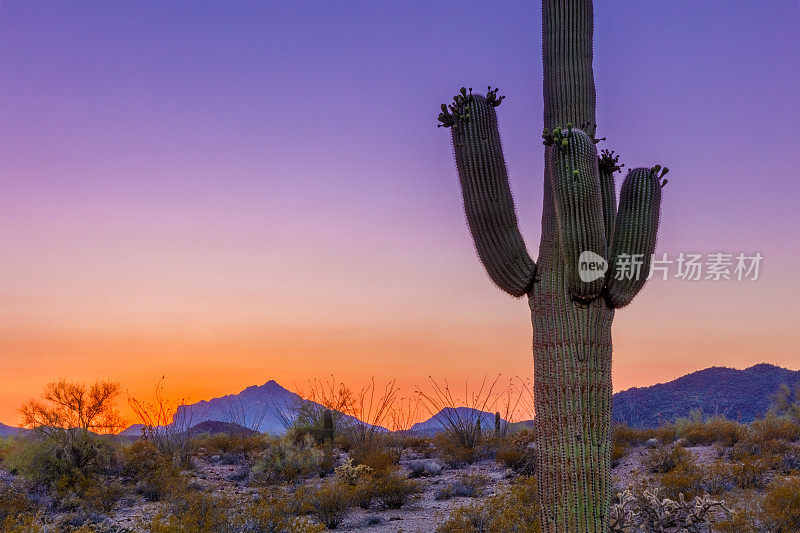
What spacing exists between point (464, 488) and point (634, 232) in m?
7.37

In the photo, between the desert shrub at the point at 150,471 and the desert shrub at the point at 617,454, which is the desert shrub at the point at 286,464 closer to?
the desert shrub at the point at 150,471

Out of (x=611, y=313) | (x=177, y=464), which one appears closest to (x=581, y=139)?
(x=611, y=313)

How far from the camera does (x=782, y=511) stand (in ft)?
31.2

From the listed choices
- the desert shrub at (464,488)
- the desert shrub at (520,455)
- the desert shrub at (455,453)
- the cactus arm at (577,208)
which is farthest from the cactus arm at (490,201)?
the desert shrub at (455,453)

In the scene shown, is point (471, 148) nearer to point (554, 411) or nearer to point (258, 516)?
point (554, 411)

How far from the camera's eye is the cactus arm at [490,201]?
759 cm

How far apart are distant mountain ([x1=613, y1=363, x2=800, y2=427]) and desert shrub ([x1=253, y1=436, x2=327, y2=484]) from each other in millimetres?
32161

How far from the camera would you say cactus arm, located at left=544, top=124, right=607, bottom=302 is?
7.07 m

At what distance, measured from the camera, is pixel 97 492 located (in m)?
12.4

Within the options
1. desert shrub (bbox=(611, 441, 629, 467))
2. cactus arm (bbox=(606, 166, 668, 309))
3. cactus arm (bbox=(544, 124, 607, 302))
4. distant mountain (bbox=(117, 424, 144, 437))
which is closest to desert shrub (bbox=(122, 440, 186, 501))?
distant mountain (bbox=(117, 424, 144, 437))

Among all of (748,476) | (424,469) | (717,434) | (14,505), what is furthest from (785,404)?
(14,505)

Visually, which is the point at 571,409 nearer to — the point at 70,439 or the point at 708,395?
the point at 70,439

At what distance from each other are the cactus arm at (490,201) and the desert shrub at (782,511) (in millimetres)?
5266

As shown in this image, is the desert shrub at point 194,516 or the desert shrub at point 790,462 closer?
the desert shrub at point 194,516
